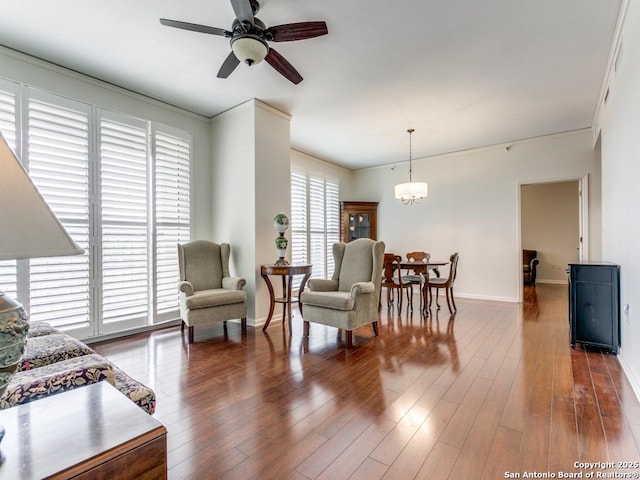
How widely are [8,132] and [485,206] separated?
21.6 feet

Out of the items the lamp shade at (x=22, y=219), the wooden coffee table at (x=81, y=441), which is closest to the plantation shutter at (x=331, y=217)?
the wooden coffee table at (x=81, y=441)

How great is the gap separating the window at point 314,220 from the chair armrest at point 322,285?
1819 millimetres

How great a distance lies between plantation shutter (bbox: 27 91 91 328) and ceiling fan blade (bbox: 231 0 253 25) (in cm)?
232

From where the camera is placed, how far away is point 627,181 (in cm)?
245

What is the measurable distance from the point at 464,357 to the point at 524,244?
22.1 ft

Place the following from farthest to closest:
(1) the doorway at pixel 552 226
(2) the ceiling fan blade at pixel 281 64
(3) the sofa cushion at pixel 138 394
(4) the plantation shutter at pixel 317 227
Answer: (1) the doorway at pixel 552 226 < (4) the plantation shutter at pixel 317 227 < (2) the ceiling fan blade at pixel 281 64 < (3) the sofa cushion at pixel 138 394

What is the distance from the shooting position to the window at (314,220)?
5.76 meters

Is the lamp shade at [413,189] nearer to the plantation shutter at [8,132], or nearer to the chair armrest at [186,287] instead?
the chair armrest at [186,287]

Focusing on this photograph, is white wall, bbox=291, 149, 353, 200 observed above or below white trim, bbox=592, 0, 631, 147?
below

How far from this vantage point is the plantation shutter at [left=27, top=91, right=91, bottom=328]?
9.78ft

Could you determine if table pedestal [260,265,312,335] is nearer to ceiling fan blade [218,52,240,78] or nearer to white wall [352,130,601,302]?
ceiling fan blade [218,52,240,78]

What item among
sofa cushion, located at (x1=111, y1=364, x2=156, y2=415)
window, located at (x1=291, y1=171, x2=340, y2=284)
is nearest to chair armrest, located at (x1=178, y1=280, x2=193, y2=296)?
sofa cushion, located at (x1=111, y1=364, x2=156, y2=415)

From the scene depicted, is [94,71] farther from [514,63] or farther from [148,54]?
[514,63]

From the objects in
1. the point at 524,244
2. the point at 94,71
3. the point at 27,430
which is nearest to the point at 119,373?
the point at 27,430
